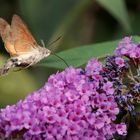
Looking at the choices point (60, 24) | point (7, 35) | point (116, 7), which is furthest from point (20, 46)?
point (60, 24)

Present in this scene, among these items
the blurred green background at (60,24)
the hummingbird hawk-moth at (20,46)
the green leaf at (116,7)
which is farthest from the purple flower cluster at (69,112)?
the blurred green background at (60,24)

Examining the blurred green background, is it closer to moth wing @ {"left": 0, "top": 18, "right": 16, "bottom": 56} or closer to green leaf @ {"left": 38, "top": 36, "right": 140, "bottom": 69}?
green leaf @ {"left": 38, "top": 36, "right": 140, "bottom": 69}

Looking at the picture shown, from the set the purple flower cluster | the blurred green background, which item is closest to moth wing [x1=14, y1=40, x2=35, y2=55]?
the purple flower cluster

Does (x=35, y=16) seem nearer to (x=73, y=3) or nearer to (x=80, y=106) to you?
→ (x=73, y=3)

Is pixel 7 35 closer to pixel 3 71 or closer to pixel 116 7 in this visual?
pixel 3 71

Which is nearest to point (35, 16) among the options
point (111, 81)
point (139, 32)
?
point (139, 32)
